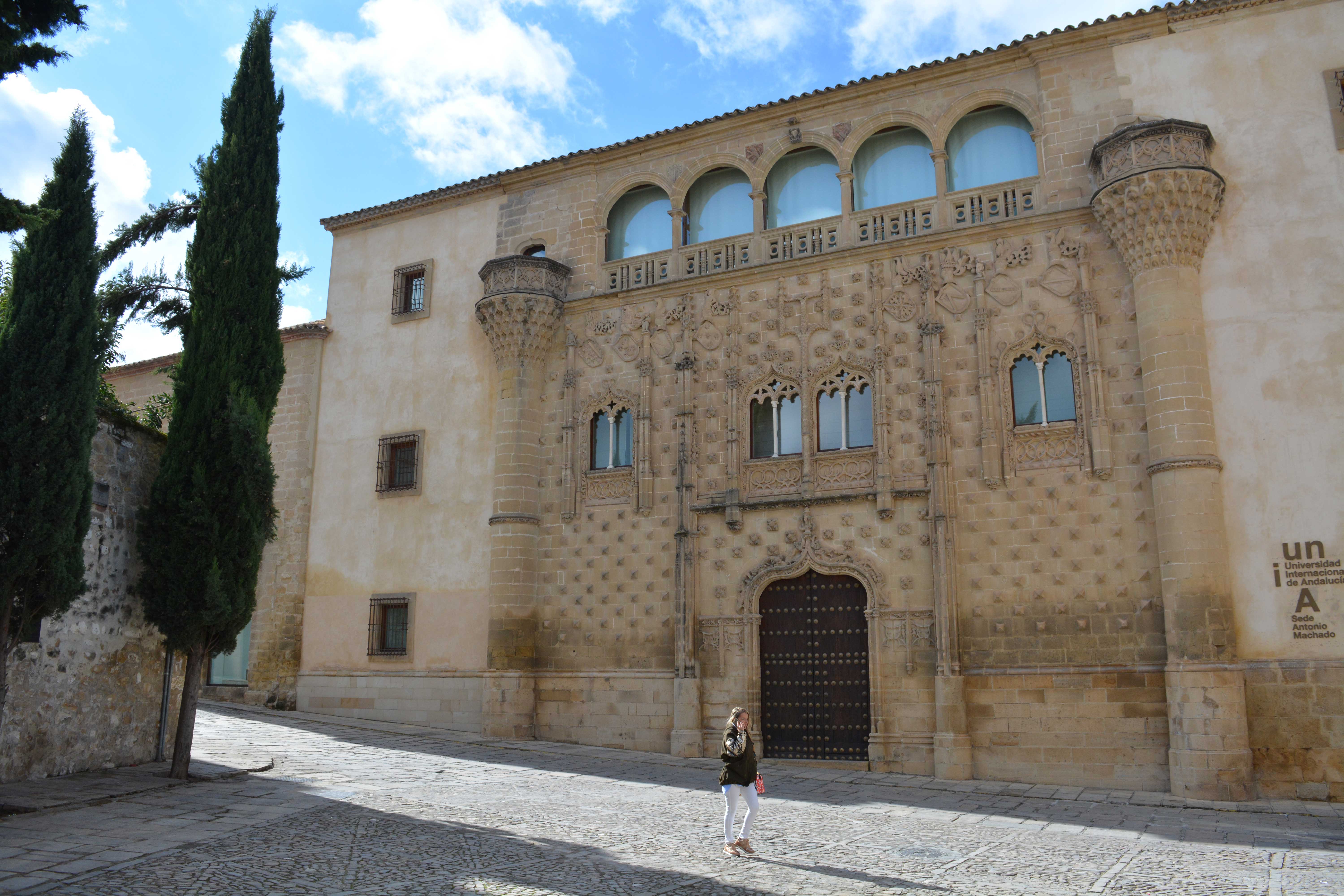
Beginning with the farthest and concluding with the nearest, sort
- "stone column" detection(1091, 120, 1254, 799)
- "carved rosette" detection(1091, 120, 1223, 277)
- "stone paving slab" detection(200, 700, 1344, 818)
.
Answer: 1. "carved rosette" detection(1091, 120, 1223, 277)
2. "stone column" detection(1091, 120, 1254, 799)
3. "stone paving slab" detection(200, 700, 1344, 818)

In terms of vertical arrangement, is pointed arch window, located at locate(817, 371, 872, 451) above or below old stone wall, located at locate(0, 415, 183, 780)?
above

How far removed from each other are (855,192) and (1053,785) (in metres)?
10.1

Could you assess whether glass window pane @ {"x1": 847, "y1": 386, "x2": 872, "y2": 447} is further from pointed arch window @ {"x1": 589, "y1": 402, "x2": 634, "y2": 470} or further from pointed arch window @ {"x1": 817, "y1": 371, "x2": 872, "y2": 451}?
pointed arch window @ {"x1": 589, "y1": 402, "x2": 634, "y2": 470}

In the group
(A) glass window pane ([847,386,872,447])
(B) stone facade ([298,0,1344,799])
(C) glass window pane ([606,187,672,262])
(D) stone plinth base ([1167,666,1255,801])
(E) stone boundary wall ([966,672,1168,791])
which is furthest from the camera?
(C) glass window pane ([606,187,672,262])

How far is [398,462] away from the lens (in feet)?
68.7

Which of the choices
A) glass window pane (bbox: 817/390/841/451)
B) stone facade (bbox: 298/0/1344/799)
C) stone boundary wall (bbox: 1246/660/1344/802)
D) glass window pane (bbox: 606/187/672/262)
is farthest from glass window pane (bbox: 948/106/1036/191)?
stone boundary wall (bbox: 1246/660/1344/802)

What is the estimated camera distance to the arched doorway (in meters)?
15.9

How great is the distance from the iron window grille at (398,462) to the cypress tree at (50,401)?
9.75 meters

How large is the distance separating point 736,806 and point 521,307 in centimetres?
1208

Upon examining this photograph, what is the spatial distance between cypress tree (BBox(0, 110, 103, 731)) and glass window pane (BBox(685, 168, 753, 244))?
1076 centimetres

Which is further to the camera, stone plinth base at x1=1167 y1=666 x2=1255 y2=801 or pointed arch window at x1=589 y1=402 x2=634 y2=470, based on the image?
pointed arch window at x1=589 y1=402 x2=634 y2=470

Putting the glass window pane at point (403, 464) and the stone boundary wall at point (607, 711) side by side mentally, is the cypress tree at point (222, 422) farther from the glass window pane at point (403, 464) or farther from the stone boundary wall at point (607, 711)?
the glass window pane at point (403, 464)

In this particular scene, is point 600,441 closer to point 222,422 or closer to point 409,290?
point 409,290

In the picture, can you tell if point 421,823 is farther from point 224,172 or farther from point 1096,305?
point 1096,305
